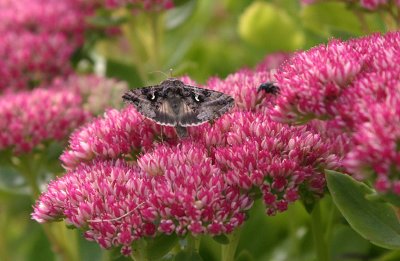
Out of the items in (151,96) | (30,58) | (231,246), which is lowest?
(231,246)

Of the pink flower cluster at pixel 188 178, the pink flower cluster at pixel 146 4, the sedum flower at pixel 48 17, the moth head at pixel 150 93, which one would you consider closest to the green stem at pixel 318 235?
the pink flower cluster at pixel 188 178

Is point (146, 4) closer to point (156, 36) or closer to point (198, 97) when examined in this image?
point (156, 36)

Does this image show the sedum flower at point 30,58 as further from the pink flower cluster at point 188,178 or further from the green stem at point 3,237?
the pink flower cluster at point 188,178

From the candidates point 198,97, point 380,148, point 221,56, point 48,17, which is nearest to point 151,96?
point 198,97

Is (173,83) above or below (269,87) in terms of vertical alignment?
above

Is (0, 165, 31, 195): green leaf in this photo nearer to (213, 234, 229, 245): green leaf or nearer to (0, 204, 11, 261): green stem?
(0, 204, 11, 261): green stem

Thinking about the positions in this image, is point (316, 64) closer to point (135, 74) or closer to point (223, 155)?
point (223, 155)

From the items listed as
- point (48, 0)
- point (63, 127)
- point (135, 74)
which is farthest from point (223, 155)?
point (48, 0)
